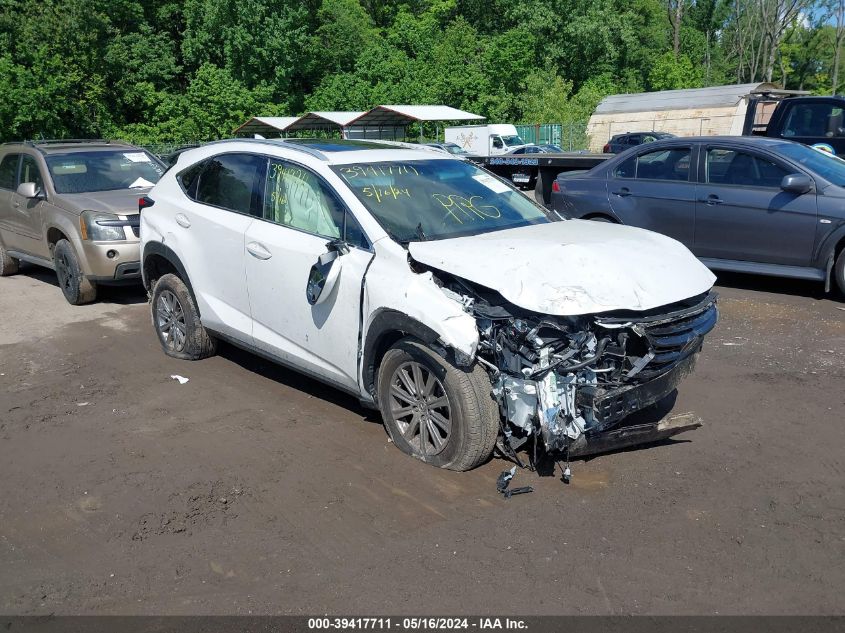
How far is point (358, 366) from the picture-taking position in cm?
496

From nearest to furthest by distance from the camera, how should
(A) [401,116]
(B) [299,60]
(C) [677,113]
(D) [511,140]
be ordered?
(A) [401,116] < (C) [677,113] < (D) [511,140] < (B) [299,60]

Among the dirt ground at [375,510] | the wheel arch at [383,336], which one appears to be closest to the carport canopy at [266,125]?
the dirt ground at [375,510]

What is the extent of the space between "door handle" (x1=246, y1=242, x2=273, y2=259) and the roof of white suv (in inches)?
28.6

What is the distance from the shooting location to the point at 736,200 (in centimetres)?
845

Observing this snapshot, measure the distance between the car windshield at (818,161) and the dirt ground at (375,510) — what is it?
8.48 ft

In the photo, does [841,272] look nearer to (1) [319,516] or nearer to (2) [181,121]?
(1) [319,516]

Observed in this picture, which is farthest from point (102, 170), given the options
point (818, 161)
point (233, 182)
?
point (818, 161)

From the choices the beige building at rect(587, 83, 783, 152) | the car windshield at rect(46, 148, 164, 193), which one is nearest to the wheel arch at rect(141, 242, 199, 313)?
the car windshield at rect(46, 148, 164, 193)

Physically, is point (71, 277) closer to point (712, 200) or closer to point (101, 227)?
point (101, 227)

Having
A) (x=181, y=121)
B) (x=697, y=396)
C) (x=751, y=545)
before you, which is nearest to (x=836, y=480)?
(x=751, y=545)

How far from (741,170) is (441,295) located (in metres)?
5.48

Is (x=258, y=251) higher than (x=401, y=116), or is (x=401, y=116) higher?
(x=258, y=251)

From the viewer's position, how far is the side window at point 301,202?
522cm

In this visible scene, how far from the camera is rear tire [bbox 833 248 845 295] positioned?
788 centimetres
